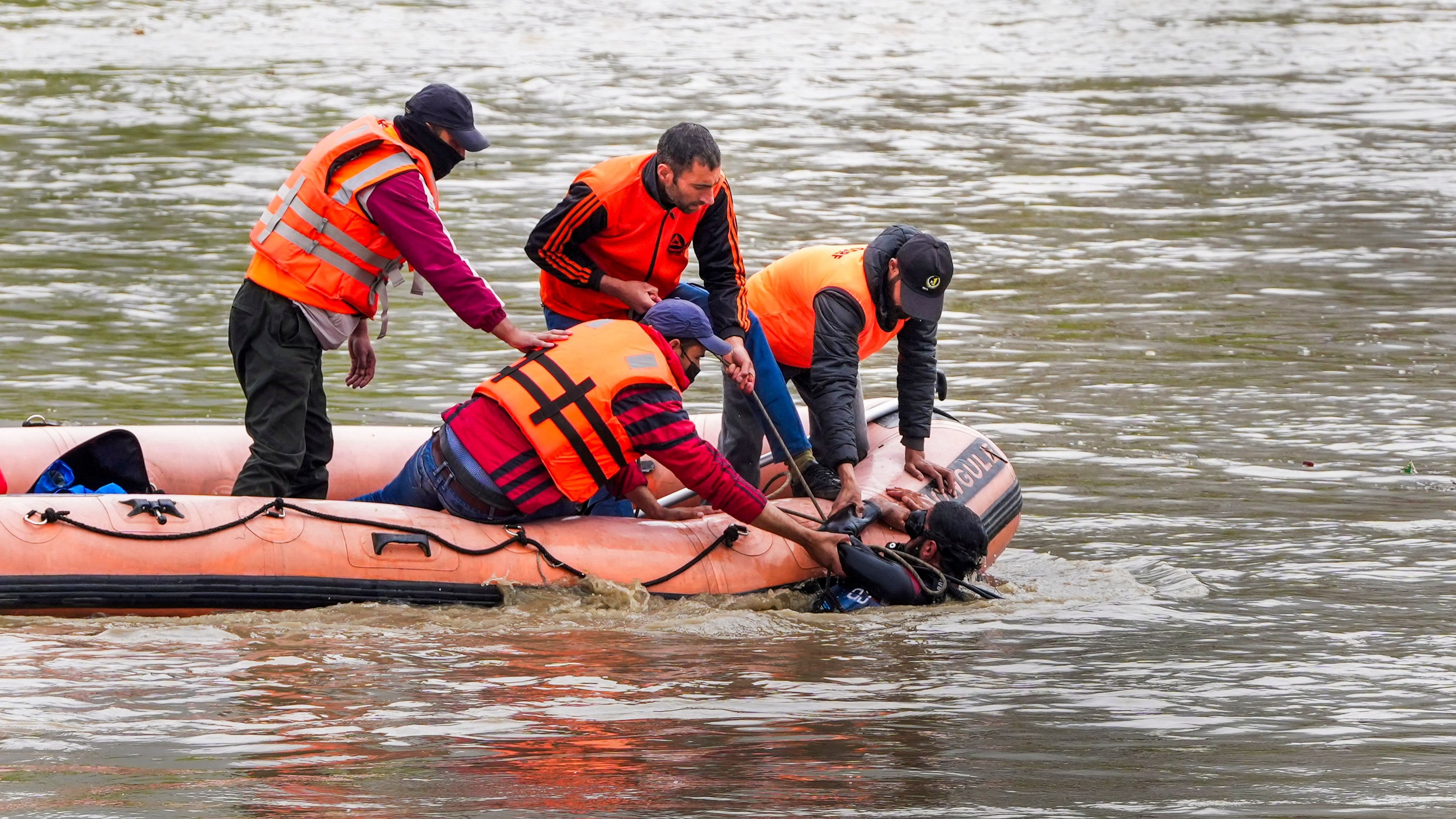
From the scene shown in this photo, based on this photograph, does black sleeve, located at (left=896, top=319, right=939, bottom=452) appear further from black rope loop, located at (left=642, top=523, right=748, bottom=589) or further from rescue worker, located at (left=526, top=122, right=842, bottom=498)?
black rope loop, located at (left=642, top=523, right=748, bottom=589)

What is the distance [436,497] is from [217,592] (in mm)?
721

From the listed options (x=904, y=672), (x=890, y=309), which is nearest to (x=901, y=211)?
(x=890, y=309)

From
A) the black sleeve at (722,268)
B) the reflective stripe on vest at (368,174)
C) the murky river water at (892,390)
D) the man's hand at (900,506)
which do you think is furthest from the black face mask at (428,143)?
the man's hand at (900,506)

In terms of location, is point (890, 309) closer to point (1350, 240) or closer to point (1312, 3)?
point (1350, 240)

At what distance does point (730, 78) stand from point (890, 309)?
15.6m

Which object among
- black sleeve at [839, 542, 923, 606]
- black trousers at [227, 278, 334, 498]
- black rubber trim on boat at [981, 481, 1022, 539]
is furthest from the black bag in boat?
black rubber trim on boat at [981, 481, 1022, 539]

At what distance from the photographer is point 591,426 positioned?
568 cm

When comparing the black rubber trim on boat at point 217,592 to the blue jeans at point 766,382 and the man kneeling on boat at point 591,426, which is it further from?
the blue jeans at point 766,382

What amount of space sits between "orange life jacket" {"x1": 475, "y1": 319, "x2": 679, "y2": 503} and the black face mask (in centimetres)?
64

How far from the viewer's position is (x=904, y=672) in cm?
552

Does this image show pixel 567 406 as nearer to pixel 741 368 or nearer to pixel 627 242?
pixel 741 368

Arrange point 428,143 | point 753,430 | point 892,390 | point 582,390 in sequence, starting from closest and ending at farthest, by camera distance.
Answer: point 582,390
point 428,143
point 753,430
point 892,390

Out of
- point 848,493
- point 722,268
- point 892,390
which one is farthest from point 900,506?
point 892,390

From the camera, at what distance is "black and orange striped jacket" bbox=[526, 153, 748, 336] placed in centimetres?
613
